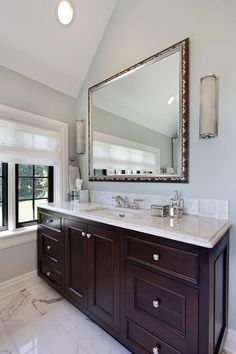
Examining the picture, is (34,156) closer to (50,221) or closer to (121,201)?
(50,221)

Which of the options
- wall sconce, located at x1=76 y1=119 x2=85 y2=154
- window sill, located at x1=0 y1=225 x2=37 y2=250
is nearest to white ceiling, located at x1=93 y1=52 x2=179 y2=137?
wall sconce, located at x1=76 y1=119 x2=85 y2=154

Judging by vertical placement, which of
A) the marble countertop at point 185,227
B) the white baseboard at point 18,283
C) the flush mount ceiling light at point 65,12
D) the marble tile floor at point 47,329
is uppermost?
the flush mount ceiling light at point 65,12

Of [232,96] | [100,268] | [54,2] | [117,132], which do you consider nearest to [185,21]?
[232,96]

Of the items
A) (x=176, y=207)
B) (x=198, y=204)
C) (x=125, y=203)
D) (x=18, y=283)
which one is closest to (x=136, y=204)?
(x=125, y=203)

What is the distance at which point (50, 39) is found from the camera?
81.3 inches

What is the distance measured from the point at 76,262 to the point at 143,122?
1483 mm

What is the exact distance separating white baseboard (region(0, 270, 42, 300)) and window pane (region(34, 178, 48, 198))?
0.92 metres

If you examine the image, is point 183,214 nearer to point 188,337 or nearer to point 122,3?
point 188,337

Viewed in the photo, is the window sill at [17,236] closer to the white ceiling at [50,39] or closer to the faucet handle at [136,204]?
the faucet handle at [136,204]

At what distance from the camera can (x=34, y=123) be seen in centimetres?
224

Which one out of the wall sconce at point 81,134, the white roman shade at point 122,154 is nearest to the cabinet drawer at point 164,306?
the white roman shade at point 122,154

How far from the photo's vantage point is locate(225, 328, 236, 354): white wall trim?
4.48 ft

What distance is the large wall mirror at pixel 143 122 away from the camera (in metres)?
1.64

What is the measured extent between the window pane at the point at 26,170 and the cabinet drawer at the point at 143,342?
186 cm
